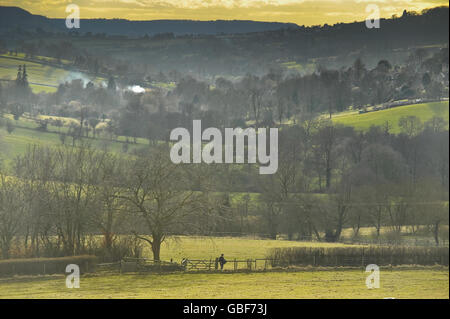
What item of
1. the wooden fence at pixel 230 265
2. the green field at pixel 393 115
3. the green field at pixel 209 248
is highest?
the green field at pixel 393 115

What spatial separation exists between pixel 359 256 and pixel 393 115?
23592 mm

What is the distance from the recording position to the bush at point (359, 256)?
20953 millimetres

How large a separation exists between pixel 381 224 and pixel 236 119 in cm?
1564

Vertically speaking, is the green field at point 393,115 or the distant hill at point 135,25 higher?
the distant hill at point 135,25

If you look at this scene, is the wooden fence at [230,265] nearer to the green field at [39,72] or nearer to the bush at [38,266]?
the bush at [38,266]

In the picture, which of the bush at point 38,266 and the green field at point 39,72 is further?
the green field at point 39,72

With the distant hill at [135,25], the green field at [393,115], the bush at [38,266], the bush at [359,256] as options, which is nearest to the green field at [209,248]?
the bush at [359,256]

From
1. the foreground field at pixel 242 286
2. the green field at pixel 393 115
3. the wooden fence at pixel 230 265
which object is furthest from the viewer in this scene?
the green field at pixel 393 115

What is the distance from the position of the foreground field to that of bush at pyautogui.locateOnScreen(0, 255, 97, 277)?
45cm

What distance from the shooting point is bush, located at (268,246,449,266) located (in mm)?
20953

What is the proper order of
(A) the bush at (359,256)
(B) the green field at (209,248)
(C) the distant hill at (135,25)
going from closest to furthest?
1. (A) the bush at (359,256)
2. (B) the green field at (209,248)
3. (C) the distant hill at (135,25)

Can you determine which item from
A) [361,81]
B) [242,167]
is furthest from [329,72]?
[242,167]

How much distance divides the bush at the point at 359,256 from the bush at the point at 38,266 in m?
6.33

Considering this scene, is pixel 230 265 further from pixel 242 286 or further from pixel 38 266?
pixel 38 266
